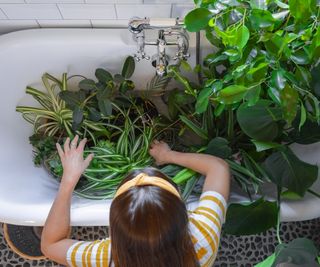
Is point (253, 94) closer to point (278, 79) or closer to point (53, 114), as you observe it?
point (278, 79)

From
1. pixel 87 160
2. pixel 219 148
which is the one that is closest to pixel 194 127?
pixel 219 148

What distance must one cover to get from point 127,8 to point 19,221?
779mm

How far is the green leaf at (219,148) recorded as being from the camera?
3.86ft

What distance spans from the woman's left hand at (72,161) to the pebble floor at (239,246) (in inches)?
15.8

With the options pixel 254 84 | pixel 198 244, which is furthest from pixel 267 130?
pixel 198 244

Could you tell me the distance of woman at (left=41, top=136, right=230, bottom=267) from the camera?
32.4 inches

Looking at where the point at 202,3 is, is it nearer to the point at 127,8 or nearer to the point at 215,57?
the point at 215,57

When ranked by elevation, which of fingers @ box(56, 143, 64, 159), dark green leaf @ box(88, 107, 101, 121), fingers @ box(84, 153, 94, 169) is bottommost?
fingers @ box(84, 153, 94, 169)

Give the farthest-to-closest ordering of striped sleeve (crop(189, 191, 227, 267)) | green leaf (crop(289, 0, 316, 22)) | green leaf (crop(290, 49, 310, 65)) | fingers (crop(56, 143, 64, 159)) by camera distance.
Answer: fingers (crop(56, 143, 64, 159)) < striped sleeve (crop(189, 191, 227, 267)) < green leaf (crop(290, 49, 310, 65)) < green leaf (crop(289, 0, 316, 22))

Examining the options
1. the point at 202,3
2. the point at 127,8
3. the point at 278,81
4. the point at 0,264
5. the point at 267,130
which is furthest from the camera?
the point at 0,264

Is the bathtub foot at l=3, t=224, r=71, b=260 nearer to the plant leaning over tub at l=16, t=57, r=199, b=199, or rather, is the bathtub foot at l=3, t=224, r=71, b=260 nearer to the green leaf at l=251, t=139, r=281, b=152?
the plant leaning over tub at l=16, t=57, r=199, b=199

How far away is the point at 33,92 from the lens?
4.70ft

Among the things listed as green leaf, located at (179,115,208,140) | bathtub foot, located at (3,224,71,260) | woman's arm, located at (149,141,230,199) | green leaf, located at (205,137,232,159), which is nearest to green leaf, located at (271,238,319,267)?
woman's arm, located at (149,141,230,199)

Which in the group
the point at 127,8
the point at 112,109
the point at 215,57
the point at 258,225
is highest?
the point at 127,8
